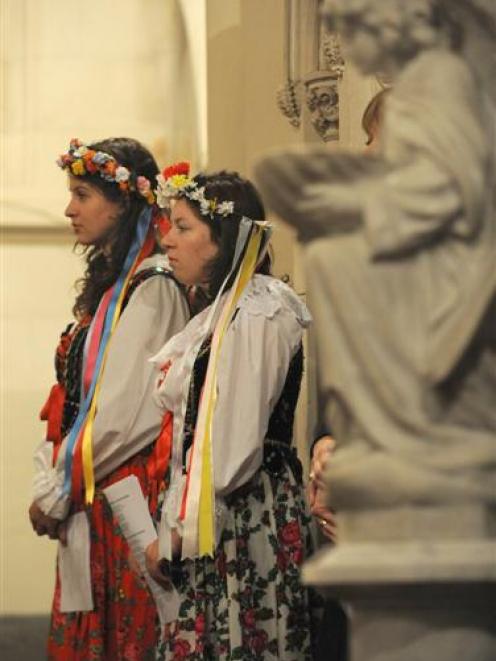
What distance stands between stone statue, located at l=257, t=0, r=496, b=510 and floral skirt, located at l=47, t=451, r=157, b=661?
8.62 feet

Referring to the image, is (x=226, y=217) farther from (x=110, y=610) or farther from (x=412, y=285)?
(x=412, y=285)

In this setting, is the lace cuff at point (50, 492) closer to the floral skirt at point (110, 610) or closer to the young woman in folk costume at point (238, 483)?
the floral skirt at point (110, 610)

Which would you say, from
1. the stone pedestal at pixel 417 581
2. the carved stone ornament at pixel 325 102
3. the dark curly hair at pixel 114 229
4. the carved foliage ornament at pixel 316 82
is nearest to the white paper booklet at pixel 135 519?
the dark curly hair at pixel 114 229

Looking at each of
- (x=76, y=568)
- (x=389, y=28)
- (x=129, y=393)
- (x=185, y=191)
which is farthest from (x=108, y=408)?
(x=389, y=28)

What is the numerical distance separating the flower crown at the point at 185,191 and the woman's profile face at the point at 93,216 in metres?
0.32

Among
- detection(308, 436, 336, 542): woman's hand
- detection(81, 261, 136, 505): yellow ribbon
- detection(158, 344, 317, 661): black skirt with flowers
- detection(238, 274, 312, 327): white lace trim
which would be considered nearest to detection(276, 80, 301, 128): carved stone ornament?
detection(81, 261, 136, 505): yellow ribbon

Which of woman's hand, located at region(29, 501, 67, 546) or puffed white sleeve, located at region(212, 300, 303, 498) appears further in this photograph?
woman's hand, located at region(29, 501, 67, 546)

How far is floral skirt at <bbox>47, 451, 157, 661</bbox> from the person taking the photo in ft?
15.5

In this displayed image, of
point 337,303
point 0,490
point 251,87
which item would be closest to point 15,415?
point 0,490

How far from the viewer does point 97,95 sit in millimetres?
9320

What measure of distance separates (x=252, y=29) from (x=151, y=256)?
2190 millimetres

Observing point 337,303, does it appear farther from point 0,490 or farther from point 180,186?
point 0,490

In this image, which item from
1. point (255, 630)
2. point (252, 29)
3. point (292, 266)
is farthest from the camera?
point (252, 29)

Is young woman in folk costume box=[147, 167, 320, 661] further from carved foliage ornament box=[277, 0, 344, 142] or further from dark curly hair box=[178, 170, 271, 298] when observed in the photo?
carved foliage ornament box=[277, 0, 344, 142]
